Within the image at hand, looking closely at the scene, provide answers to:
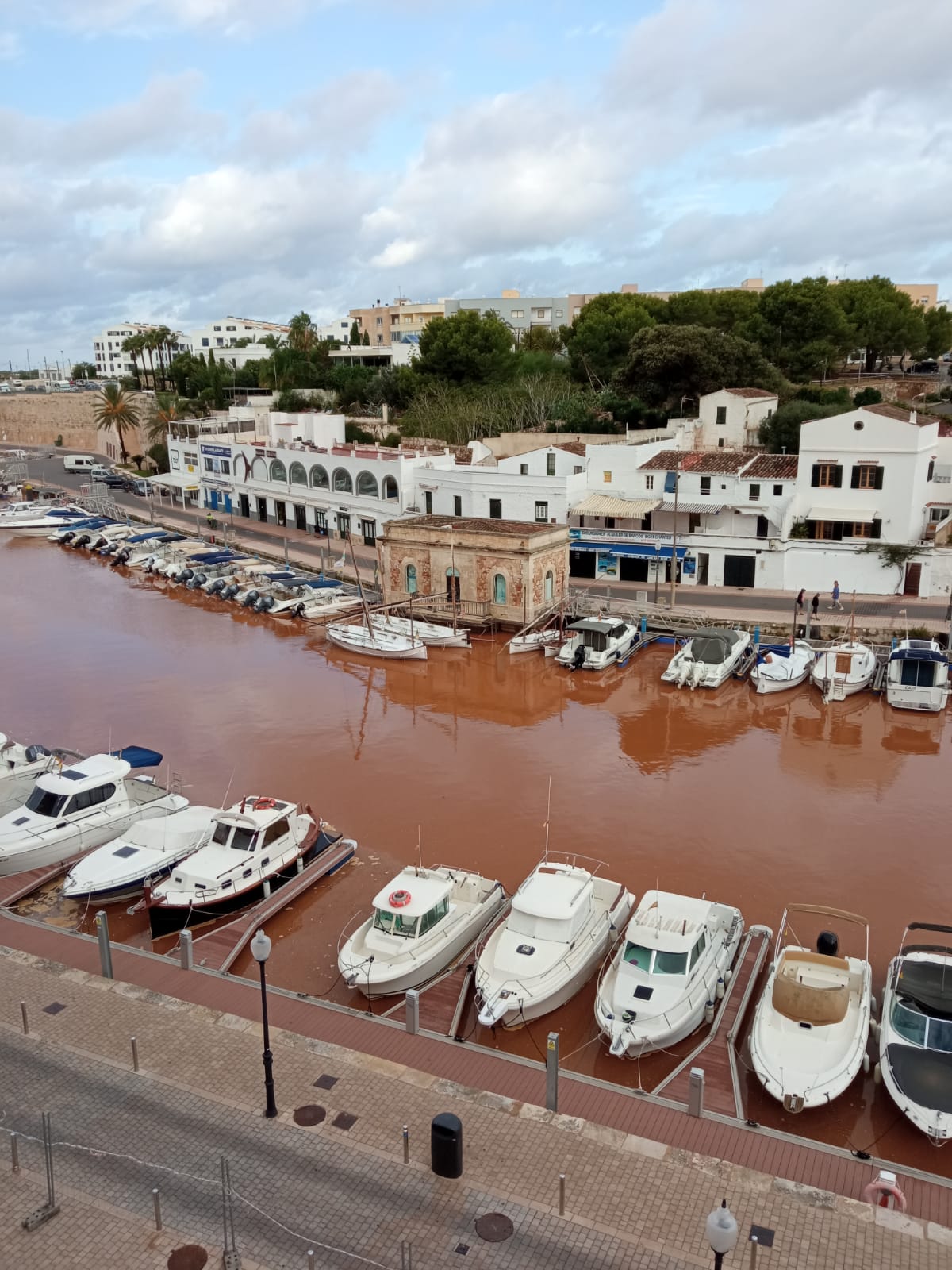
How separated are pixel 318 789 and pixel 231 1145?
14584 mm

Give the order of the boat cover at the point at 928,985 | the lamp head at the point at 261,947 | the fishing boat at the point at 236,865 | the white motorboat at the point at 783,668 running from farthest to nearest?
the white motorboat at the point at 783,668 < the fishing boat at the point at 236,865 < the boat cover at the point at 928,985 < the lamp head at the point at 261,947

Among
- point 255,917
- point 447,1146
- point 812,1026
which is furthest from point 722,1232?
point 255,917

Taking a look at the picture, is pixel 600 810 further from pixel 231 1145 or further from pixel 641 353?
pixel 641 353

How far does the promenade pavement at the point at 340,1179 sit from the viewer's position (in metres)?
10.6

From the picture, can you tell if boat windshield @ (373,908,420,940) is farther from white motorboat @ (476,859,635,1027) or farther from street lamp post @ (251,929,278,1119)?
street lamp post @ (251,929,278,1119)

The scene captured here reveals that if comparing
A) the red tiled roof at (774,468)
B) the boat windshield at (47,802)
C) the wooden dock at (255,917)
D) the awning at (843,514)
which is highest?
the red tiled roof at (774,468)

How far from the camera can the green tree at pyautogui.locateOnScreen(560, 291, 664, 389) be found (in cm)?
7581

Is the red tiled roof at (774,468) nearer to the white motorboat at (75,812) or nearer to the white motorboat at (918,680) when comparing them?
the white motorboat at (918,680)

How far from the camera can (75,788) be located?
22312mm

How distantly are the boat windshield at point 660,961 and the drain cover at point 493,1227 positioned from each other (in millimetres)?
5933

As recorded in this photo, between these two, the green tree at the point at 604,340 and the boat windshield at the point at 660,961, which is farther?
the green tree at the point at 604,340

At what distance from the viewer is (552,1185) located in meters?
11.6

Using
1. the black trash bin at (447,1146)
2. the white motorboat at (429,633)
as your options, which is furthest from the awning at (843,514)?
the black trash bin at (447,1146)

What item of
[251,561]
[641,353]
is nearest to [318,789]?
[251,561]
